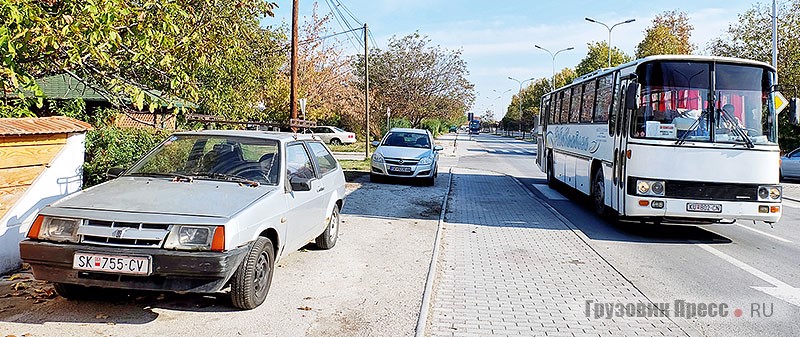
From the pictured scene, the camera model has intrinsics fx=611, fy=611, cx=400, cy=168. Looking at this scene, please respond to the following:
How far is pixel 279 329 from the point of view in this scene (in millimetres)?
4820

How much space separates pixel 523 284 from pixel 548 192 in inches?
408

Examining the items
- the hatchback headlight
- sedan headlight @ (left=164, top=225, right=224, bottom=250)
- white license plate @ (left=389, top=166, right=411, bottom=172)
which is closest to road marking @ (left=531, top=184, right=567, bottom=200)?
white license plate @ (left=389, top=166, right=411, bottom=172)

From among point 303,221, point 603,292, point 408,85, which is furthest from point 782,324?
point 408,85

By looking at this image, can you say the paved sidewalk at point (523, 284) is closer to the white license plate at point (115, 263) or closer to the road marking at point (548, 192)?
the white license plate at point (115, 263)

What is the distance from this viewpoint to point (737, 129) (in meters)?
9.13

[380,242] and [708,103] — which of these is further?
[708,103]

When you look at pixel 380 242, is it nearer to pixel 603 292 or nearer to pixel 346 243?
pixel 346 243

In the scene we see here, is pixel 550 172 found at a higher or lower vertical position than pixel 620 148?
lower

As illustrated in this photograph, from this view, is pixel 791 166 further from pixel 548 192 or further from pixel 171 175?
pixel 171 175

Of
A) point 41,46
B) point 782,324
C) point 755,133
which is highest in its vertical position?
point 41,46

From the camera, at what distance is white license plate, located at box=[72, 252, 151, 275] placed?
448 cm

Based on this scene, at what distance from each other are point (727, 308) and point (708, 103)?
436 centimetres

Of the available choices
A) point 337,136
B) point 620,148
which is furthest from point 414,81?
point 620,148

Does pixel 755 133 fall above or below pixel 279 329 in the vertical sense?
above
